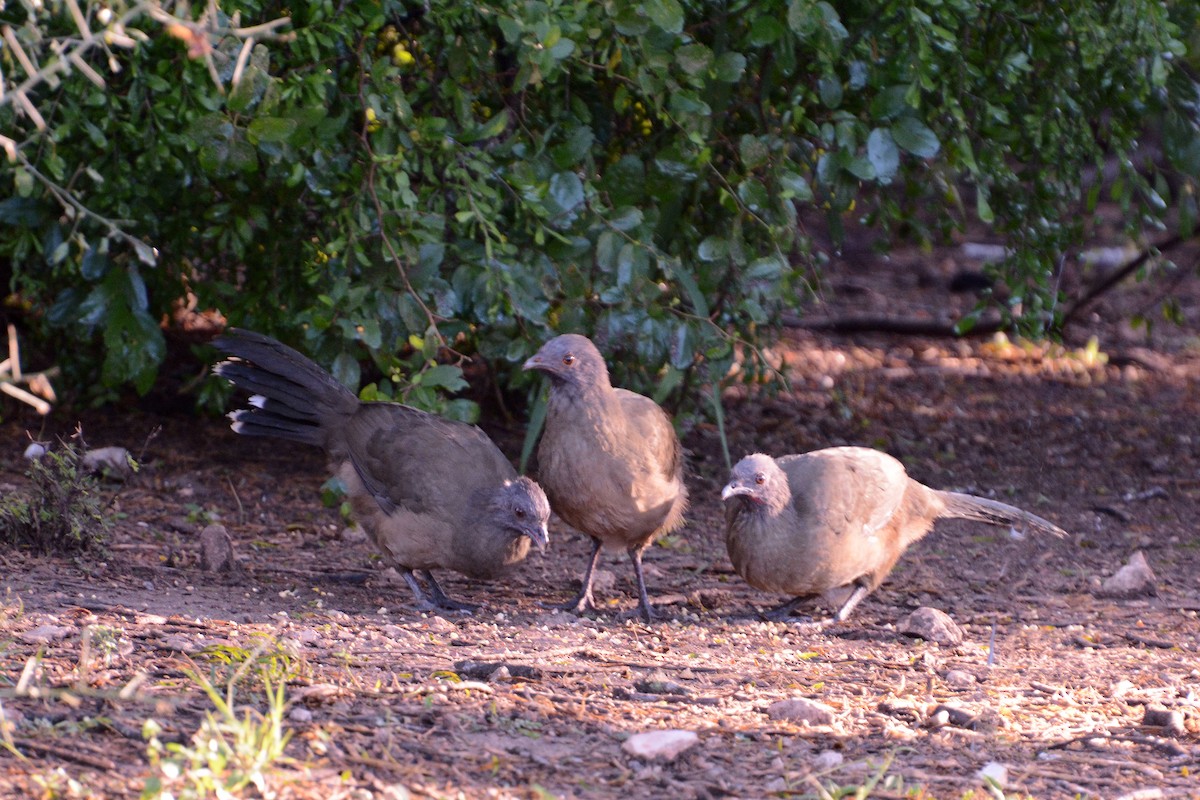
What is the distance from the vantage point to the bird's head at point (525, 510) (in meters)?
5.43

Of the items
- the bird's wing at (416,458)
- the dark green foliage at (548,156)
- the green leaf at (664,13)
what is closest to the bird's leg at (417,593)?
the bird's wing at (416,458)

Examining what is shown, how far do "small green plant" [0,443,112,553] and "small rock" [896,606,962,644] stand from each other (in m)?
3.24

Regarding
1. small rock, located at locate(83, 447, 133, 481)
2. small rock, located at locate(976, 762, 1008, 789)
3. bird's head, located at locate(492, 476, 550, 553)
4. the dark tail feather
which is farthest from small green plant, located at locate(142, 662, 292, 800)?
small rock, located at locate(83, 447, 133, 481)

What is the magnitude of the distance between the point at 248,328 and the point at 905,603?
3.30 meters

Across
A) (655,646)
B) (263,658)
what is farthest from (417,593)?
(263,658)

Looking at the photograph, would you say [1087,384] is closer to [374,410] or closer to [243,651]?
[374,410]

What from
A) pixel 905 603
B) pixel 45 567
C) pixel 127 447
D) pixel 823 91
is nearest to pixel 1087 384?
pixel 905 603

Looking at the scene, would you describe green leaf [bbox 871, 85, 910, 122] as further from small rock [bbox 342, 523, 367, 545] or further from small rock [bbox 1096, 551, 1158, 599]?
small rock [bbox 342, 523, 367, 545]

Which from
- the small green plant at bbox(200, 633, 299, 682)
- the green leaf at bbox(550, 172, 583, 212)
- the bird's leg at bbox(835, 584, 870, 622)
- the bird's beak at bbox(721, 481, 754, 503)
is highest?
the green leaf at bbox(550, 172, 583, 212)

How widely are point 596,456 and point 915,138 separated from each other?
1761 millimetres

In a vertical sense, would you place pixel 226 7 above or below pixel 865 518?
above

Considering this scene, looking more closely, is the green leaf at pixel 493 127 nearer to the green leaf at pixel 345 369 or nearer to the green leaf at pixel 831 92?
the green leaf at pixel 345 369

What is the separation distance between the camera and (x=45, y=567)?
525cm

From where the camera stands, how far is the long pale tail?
5.80m
